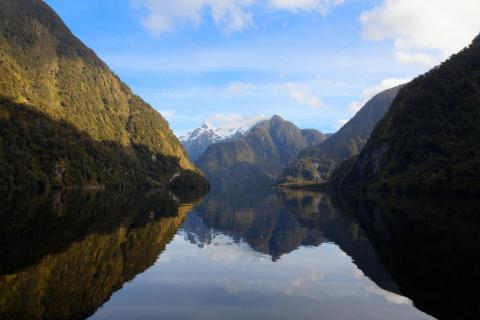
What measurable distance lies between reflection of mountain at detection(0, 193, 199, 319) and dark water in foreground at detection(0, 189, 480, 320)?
76 millimetres

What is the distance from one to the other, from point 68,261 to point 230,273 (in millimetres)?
12417

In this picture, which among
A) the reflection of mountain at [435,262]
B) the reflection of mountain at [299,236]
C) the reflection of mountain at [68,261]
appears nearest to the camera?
the reflection of mountain at [68,261]

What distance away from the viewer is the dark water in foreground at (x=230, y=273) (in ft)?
76.7

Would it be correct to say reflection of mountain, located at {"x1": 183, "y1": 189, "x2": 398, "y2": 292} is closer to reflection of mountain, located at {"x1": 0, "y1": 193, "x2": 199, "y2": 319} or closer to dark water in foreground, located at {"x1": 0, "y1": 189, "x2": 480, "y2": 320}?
dark water in foreground, located at {"x1": 0, "y1": 189, "x2": 480, "y2": 320}

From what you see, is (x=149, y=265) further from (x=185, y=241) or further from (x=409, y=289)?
(x=409, y=289)

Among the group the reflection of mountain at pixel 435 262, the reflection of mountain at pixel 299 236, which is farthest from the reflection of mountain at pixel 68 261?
the reflection of mountain at pixel 435 262

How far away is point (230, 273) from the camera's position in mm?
33875

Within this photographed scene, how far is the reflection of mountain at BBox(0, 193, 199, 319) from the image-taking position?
2245 cm

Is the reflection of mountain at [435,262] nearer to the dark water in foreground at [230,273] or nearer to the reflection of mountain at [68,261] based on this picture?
the dark water in foreground at [230,273]

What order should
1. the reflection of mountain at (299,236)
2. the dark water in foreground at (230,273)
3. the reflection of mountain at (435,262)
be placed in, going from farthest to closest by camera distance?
the reflection of mountain at (299,236)
the reflection of mountain at (435,262)
the dark water in foreground at (230,273)

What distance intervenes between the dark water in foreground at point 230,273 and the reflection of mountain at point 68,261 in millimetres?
76

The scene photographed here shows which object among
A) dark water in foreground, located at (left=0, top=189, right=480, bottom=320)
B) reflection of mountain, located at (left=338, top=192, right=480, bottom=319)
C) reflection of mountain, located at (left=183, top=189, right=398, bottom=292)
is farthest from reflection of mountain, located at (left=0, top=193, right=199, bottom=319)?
reflection of mountain, located at (left=338, top=192, right=480, bottom=319)

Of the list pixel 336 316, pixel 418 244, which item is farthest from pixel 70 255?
pixel 418 244

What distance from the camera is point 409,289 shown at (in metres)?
28.1
